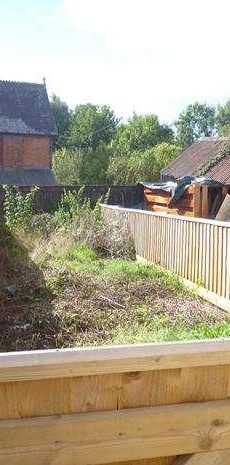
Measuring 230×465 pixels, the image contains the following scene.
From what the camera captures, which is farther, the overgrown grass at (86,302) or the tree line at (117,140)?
the tree line at (117,140)

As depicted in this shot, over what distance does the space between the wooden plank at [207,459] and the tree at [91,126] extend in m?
49.0

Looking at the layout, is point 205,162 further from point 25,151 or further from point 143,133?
point 143,133

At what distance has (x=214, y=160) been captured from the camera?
25250mm

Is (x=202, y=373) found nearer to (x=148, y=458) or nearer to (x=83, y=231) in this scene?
(x=148, y=458)

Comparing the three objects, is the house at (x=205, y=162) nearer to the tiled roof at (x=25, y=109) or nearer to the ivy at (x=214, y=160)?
the ivy at (x=214, y=160)

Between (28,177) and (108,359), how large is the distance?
1070 inches

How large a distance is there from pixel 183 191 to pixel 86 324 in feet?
40.1

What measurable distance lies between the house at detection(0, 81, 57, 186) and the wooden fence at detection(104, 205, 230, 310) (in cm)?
1736

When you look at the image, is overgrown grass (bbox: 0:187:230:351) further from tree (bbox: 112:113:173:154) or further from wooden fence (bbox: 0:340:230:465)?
tree (bbox: 112:113:173:154)

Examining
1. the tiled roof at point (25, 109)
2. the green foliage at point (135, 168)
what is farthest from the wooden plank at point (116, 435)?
the green foliage at point (135, 168)

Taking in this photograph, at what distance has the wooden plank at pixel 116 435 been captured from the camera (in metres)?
1.68

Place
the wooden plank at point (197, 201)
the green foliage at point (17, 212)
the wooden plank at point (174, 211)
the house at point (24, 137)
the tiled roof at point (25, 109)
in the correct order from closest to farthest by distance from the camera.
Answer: the green foliage at point (17, 212)
the wooden plank at point (197, 201)
the wooden plank at point (174, 211)
the house at point (24, 137)
the tiled roof at point (25, 109)

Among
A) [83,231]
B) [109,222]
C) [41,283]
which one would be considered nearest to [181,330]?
[41,283]

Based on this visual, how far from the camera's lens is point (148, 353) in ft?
5.63
